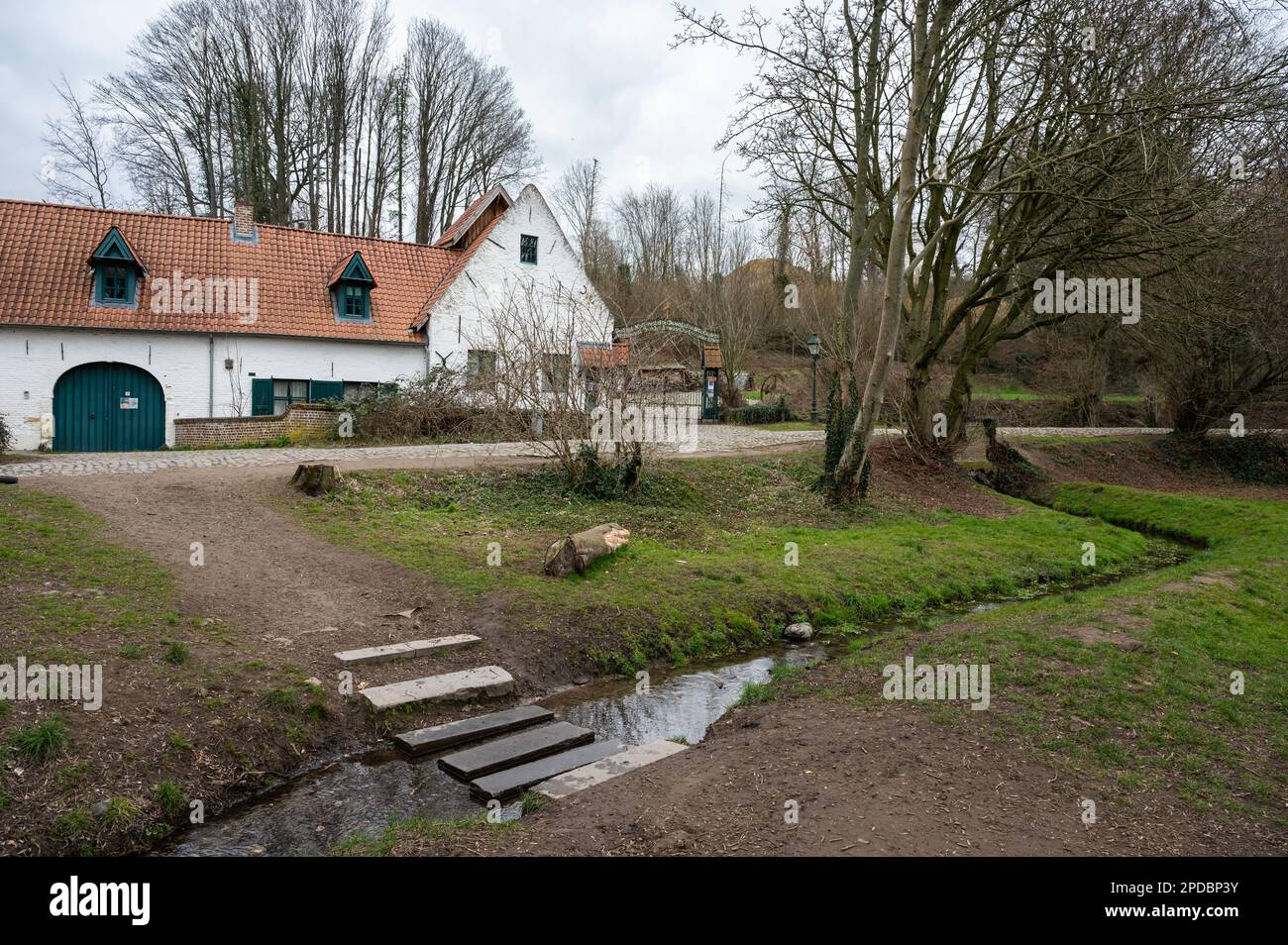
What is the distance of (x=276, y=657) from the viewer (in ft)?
26.0

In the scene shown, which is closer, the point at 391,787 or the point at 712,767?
the point at 712,767

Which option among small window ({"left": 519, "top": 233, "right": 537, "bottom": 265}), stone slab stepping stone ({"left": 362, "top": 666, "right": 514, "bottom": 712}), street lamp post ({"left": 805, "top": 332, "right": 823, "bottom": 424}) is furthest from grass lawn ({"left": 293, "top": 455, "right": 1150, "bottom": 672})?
small window ({"left": 519, "top": 233, "right": 537, "bottom": 265})

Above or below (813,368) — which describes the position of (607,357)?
below

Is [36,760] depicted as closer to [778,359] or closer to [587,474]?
[587,474]

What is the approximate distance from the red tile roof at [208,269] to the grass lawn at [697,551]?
41.9 feet

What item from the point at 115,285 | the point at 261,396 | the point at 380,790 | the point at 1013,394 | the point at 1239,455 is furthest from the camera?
the point at 1013,394

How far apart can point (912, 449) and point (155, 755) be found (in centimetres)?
1929

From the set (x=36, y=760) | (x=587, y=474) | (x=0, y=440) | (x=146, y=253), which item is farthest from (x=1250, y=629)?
(x=146, y=253)

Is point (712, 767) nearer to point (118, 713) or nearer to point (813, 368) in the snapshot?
point (118, 713)

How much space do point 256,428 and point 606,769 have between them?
61.9 feet

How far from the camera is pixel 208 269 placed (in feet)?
82.8

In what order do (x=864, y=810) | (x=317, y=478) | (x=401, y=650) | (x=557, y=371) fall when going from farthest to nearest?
(x=557, y=371) → (x=317, y=478) → (x=401, y=650) → (x=864, y=810)

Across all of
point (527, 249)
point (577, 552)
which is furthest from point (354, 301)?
point (577, 552)

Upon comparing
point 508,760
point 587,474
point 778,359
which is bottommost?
point 508,760
